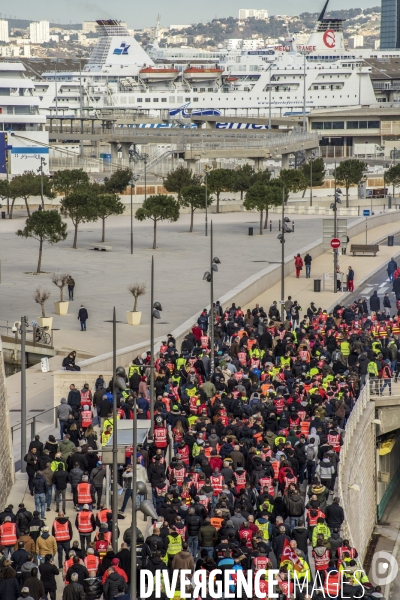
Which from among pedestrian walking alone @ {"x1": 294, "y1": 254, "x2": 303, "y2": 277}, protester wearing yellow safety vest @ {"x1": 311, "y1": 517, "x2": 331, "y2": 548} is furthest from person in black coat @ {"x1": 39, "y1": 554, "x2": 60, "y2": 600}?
pedestrian walking alone @ {"x1": 294, "y1": 254, "x2": 303, "y2": 277}

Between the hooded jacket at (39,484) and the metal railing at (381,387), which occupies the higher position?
the hooded jacket at (39,484)

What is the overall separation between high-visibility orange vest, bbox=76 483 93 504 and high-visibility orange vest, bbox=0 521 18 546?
1810mm

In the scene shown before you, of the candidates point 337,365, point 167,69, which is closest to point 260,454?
point 337,365

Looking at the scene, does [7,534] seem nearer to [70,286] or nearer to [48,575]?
[48,575]

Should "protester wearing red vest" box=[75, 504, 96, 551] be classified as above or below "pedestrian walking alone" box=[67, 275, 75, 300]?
above

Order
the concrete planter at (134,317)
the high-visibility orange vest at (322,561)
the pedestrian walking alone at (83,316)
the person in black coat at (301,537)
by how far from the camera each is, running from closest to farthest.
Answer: the high-visibility orange vest at (322,561) → the person in black coat at (301,537) → the pedestrian walking alone at (83,316) → the concrete planter at (134,317)

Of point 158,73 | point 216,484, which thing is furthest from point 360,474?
point 158,73

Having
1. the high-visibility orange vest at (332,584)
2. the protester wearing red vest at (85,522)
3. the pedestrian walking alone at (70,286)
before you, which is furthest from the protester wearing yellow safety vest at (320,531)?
the pedestrian walking alone at (70,286)

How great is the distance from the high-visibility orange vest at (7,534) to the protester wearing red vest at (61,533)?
2.03 feet

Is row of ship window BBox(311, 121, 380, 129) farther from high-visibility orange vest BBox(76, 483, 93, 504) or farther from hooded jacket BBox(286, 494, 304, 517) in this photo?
high-visibility orange vest BBox(76, 483, 93, 504)

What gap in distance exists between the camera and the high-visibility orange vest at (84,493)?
17625 millimetres

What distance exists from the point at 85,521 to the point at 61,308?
70.4 ft

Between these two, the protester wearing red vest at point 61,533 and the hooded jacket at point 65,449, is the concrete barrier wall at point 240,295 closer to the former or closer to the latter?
the hooded jacket at point 65,449

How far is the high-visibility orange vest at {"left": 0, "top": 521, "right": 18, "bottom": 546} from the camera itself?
15.9 metres
